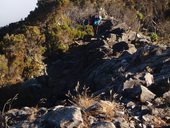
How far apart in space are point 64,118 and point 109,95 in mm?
2810

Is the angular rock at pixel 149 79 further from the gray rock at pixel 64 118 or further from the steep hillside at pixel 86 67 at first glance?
the gray rock at pixel 64 118

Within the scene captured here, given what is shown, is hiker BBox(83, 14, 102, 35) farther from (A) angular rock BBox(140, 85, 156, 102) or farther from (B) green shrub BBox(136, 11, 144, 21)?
(A) angular rock BBox(140, 85, 156, 102)

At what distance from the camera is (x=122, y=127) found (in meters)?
7.93

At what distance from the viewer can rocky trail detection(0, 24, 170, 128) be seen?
312 inches

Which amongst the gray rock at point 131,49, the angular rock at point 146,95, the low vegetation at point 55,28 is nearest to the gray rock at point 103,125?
the angular rock at point 146,95

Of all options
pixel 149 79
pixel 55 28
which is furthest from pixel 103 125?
pixel 55 28

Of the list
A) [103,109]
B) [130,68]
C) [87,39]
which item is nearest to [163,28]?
[87,39]

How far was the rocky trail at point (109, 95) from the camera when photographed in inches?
312

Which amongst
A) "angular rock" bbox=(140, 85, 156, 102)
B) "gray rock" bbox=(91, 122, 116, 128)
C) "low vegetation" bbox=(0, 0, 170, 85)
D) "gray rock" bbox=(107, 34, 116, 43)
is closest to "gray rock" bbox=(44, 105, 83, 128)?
"gray rock" bbox=(91, 122, 116, 128)

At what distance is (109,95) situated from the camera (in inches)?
409

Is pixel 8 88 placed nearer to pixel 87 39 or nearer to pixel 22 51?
pixel 22 51

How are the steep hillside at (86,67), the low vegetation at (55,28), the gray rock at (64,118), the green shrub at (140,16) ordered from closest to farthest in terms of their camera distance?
1. the gray rock at (64,118)
2. the steep hillside at (86,67)
3. the low vegetation at (55,28)
4. the green shrub at (140,16)

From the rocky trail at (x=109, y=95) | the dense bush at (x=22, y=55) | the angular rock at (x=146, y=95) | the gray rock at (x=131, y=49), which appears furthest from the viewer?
the dense bush at (x=22, y=55)

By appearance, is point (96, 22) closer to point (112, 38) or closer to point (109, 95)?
point (112, 38)
